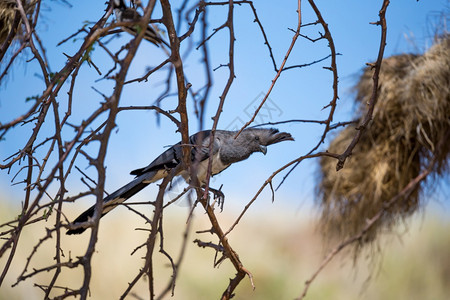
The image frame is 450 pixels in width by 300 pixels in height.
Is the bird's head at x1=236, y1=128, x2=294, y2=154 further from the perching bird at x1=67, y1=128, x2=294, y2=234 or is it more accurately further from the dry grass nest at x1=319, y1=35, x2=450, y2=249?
the dry grass nest at x1=319, y1=35, x2=450, y2=249

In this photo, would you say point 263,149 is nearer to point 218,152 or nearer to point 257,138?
point 257,138

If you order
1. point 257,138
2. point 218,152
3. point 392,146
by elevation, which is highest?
point 392,146

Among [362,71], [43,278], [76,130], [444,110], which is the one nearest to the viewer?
[76,130]

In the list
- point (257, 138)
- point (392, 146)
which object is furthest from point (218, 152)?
point (392, 146)

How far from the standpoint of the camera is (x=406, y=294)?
4480 mm

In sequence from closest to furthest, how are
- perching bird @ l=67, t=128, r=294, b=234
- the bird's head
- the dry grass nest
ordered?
perching bird @ l=67, t=128, r=294, b=234, the bird's head, the dry grass nest

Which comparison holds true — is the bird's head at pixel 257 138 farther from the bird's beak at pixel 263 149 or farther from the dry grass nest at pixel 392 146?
the dry grass nest at pixel 392 146

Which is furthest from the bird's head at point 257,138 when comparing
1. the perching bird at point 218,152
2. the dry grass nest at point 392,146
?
the dry grass nest at point 392,146

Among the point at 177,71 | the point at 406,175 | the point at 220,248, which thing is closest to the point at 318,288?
the point at 406,175

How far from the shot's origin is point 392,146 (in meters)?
3.15

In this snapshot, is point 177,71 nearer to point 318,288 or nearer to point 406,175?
point 406,175

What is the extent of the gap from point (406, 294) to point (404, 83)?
6.93 feet

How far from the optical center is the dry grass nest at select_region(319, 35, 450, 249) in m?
3.03

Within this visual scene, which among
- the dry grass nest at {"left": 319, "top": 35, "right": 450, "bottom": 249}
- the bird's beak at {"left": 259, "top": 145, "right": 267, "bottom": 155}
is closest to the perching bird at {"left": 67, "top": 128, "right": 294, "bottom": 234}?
the bird's beak at {"left": 259, "top": 145, "right": 267, "bottom": 155}
